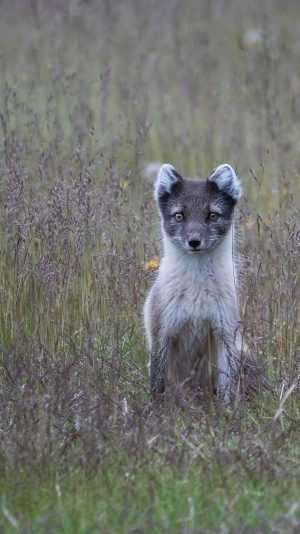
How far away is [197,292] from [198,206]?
1.59 feet

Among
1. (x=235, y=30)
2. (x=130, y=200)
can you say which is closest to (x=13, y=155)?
(x=130, y=200)

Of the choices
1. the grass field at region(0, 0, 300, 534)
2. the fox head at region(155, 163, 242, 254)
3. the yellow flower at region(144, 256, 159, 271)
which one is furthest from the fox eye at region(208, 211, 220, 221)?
the yellow flower at region(144, 256, 159, 271)

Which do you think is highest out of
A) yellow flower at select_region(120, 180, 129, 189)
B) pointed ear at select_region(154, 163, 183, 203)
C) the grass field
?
pointed ear at select_region(154, 163, 183, 203)

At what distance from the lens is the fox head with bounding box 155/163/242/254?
6199 millimetres

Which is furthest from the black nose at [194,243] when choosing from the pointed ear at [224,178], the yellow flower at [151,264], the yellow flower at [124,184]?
the yellow flower at [124,184]

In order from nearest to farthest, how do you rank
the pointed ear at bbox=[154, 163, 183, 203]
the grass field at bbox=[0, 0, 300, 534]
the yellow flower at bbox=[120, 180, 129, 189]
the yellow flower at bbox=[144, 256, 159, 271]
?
1. the grass field at bbox=[0, 0, 300, 534]
2. the pointed ear at bbox=[154, 163, 183, 203]
3. the yellow flower at bbox=[144, 256, 159, 271]
4. the yellow flower at bbox=[120, 180, 129, 189]

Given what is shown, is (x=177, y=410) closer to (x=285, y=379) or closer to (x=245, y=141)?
(x=285, y=379)

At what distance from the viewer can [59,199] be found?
21.6ft

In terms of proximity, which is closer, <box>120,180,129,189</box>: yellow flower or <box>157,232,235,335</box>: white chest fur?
<box>157,232,235,335</box>: white chest fur

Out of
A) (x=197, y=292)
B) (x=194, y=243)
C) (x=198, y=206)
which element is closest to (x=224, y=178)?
(x=198, y=206)

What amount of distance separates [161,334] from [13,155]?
5.89 ft

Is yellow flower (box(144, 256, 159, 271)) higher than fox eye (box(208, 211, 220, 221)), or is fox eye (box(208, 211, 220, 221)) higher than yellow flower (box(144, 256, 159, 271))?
fox eye (box(208, 211, 220, 221))

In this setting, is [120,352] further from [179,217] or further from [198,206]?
[198,206]

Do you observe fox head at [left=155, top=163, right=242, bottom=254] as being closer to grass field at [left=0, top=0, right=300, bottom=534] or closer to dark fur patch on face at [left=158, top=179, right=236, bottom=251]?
dark fur patch on face at [left=158, top=179, right=236, bottom=251]
